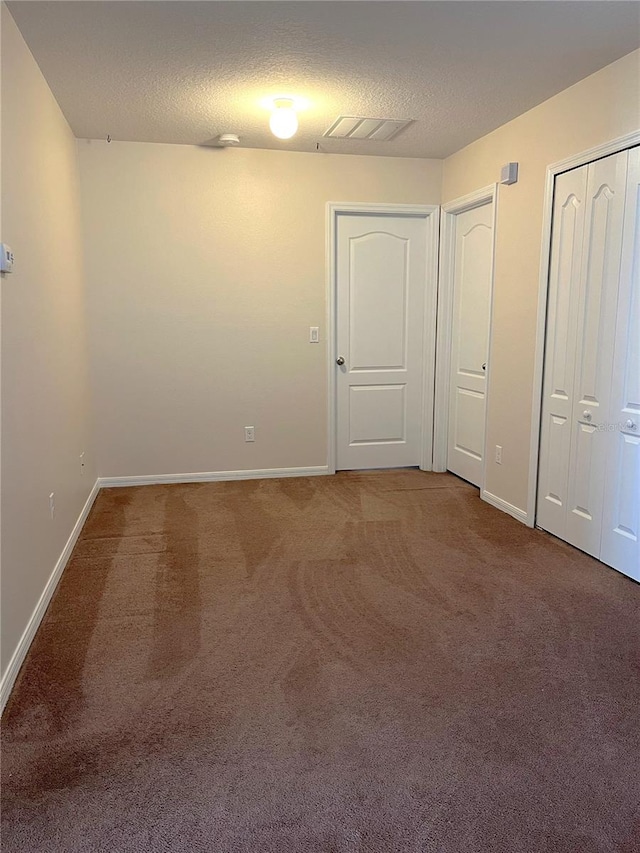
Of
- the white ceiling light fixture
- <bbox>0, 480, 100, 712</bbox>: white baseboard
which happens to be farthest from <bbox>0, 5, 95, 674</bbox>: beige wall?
the white ceiling light fixture

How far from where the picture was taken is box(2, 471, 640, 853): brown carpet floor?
1.60 metres

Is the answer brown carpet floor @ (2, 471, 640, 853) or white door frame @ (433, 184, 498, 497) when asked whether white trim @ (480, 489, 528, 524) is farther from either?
brown carpet floor @ (2, 471, 640, 853)

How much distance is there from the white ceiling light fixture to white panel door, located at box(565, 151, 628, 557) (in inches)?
63.5

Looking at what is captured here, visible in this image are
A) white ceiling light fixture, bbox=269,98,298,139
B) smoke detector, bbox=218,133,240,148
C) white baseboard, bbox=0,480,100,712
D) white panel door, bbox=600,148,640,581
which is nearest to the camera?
white baseboard, bbox=0,480,100,712

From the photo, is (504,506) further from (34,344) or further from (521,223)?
(34,344)

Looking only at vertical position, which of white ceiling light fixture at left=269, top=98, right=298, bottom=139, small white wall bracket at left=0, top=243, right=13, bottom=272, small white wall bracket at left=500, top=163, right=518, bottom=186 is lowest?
small white wall bracket at left=0, top=243, right=13, bottom=272

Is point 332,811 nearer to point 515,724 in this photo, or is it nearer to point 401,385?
point 515,724

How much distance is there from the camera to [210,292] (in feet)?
15.0

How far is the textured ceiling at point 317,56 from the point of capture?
7.98 ft

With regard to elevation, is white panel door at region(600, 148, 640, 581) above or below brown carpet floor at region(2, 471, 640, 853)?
above

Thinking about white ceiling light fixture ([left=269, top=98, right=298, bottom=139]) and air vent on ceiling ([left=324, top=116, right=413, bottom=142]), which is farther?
air vent on ceiling ([left=324, top=116, right=413, bottom=142])

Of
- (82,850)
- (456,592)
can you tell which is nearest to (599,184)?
(456,592)

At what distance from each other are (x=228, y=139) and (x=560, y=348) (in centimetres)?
255

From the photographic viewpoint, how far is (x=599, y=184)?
3.04 metres
